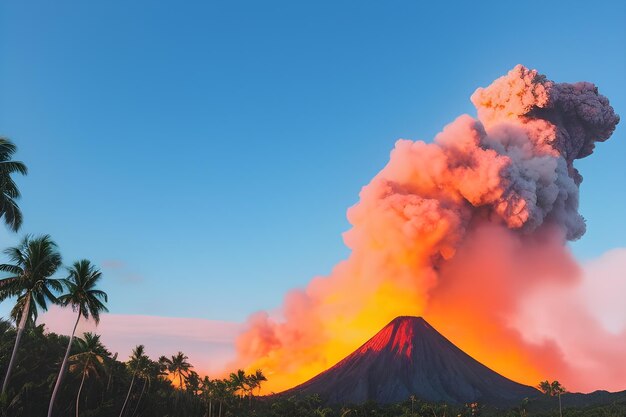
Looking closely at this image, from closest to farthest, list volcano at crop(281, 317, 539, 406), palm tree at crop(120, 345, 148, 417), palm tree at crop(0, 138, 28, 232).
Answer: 1. palm tree at crop(0, 138, 28, 232)
2. palm tree at crop(120, 345, 148, 417)
3. volcano at crop(281, 317, 539, 406)

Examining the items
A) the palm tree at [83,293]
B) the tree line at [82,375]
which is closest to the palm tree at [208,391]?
the tree line at [82,375]

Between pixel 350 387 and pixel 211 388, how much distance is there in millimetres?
57938

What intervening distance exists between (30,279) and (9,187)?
7842 mm

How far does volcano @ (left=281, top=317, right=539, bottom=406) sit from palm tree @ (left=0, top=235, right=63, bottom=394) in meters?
91.3

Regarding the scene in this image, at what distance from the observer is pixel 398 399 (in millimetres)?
114188

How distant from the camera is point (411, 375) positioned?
12612cm

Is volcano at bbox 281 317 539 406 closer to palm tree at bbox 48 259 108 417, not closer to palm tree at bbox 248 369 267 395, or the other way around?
palm tree at bbox 248 369 267 395

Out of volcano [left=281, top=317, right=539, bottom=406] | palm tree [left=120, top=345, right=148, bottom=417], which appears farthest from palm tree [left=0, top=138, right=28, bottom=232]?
volcano [left=281, top=317, right=539, bottom=406]

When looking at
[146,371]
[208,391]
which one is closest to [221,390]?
[208,391]

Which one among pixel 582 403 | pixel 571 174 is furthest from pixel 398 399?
pixel 571 174

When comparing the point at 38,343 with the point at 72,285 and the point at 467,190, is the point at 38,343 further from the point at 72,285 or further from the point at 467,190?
the point at 467,190

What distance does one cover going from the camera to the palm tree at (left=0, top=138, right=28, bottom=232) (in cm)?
3102

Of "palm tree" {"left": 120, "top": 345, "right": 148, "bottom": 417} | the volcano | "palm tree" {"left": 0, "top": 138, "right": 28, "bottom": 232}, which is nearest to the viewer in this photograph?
"palm tree" {"left": 0, "top": 138, "right": 28, "bottom": 232}

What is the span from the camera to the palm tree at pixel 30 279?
3553 centimetres
